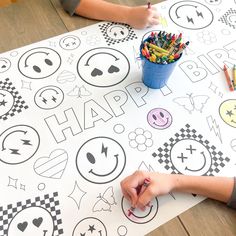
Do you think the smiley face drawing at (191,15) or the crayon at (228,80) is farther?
the smiley face drawing at (191,15)

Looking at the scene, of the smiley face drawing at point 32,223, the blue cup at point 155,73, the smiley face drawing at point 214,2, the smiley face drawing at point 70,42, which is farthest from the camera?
the smiley face drawing at point 214,2

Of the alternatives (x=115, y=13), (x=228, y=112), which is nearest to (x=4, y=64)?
(x=115, y=13)

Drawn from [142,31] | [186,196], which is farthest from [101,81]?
[186,196]

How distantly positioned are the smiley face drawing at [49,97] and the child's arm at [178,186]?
263 millimetres

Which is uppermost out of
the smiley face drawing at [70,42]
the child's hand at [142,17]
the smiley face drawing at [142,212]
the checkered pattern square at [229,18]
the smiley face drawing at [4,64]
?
the checkered pattern square at [229,18]

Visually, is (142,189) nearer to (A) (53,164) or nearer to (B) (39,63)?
(A) (53,164)

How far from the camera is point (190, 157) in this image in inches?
26.3

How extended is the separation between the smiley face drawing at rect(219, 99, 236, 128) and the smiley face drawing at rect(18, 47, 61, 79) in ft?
1.43

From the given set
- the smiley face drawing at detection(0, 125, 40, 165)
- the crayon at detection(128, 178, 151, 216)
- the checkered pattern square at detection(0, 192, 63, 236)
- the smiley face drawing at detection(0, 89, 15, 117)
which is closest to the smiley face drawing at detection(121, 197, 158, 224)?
the crayon at detection(128, 178, 151, 216)

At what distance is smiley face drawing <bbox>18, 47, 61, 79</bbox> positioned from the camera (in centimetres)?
77

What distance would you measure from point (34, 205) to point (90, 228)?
0.40 ft

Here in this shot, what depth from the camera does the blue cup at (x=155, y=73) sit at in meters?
0.68

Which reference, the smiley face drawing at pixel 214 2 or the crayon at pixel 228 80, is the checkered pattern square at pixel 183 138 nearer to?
the crayon at pixel 228 80

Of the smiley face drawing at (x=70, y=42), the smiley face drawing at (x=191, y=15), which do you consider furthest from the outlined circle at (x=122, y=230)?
the smiley face drawing at (x=191, y=15)
